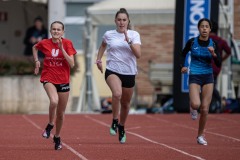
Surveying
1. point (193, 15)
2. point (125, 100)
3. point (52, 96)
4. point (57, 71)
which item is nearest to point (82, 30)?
point (193, 15)

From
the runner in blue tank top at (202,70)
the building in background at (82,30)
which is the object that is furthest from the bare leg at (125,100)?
the building in background at (82,30)

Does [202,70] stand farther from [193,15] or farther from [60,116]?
[193,15]

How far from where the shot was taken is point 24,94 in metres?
28.0

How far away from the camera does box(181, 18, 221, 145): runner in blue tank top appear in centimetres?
1644

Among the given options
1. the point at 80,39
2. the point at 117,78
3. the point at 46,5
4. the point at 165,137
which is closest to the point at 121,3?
the point at 46,5

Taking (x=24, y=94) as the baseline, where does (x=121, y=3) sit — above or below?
above

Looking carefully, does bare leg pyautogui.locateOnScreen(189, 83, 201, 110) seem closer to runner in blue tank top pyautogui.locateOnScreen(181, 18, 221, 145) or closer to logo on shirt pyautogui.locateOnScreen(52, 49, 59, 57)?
runner in blue tank top pyautogui.locateOnScreen(181, 18, 221, 145)

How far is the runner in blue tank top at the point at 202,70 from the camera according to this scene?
16438 mm

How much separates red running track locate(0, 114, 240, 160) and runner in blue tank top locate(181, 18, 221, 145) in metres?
0.62

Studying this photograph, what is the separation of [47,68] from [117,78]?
1.47 metres

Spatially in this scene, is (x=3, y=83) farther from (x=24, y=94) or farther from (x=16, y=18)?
(x=16, y=18)

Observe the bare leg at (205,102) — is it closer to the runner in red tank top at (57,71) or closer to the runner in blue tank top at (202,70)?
the runner in blue tank top at (202,70)

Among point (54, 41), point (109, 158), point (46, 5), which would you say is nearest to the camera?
point (109, 158)

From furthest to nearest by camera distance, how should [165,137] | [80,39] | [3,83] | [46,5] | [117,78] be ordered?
[80,39] → [46,5] → [3,83] → [165,137] → [117,78]
